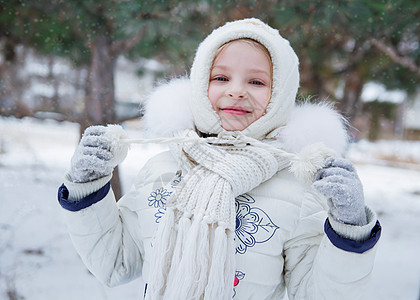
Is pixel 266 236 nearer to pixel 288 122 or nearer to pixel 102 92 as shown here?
pixel 288 122

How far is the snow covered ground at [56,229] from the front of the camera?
2.23m

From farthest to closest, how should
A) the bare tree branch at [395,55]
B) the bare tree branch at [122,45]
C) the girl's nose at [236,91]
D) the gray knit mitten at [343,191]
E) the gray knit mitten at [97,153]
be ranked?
the bare tree branch at [122,45] < the bare tree branch at [395,55] < the girl's nose at [236,91] < the gray knit mitten at [97,153] < the gray knit mitten at [343,191]

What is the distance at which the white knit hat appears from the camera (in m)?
0.98

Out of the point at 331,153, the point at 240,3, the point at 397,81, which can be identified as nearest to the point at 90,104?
the point at 240,3

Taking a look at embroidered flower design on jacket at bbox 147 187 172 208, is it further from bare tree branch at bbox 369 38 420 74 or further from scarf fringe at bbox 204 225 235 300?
bare tree branch at bbox 369 38 420 74

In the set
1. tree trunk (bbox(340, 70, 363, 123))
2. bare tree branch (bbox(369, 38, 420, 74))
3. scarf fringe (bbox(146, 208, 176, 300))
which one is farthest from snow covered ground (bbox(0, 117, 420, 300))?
bare tree branch (bbox(369, 38, 420, 74))

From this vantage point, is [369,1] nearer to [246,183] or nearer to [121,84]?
[246,183]

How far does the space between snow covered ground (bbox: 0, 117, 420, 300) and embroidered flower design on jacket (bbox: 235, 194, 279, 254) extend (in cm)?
38

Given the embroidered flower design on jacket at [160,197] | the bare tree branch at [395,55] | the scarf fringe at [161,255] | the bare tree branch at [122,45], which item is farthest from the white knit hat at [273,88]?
the bare tree branch at [395,55]

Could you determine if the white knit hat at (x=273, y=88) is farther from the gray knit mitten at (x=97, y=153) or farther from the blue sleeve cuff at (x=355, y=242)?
the blue sleeve cuff at (x=355, y=242)

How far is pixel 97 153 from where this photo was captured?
840 mm

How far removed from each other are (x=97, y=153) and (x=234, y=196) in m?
0.36

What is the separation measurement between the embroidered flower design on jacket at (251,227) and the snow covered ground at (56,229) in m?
0.38

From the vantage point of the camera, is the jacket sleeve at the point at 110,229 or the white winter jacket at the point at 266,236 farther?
the jacket sleeve at the point at 110,229
